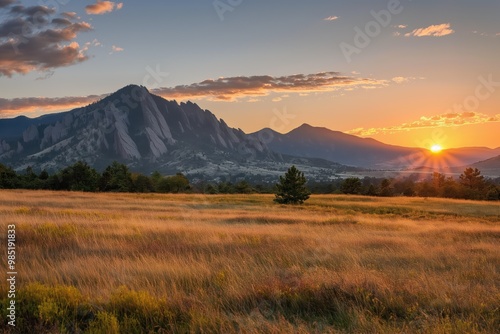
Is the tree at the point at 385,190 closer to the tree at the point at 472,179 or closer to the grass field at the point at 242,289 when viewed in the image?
the tree at the point at 472,179

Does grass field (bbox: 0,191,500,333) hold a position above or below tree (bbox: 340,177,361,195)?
above

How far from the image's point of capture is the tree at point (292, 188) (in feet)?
160

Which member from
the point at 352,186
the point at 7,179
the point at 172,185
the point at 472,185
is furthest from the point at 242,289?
the point at 472,185

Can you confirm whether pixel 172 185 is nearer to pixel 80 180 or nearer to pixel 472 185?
pixel 80 180

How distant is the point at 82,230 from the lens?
13.8 m

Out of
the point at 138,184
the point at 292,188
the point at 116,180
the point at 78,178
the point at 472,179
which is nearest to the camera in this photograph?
the point at 292,188

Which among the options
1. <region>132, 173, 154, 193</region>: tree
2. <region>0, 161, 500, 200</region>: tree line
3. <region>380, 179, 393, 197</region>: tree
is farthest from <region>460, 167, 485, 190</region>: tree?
<region>132, 173, 154, 193</region>: tree

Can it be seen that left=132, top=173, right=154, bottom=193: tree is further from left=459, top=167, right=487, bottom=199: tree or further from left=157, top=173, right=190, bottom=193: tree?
left=459, top=167, right=487, bottom=199: tree

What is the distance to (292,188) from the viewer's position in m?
49.3

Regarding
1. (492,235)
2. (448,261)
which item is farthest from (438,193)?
(448,261)

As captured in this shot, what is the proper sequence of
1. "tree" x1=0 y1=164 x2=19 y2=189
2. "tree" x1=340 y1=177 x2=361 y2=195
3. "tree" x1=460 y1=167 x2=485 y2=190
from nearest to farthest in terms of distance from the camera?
"tree" x1=0 y1=164 x2=19 y2=189, "tree" x1=340 y1=177 x2=361 y2=195, "tree" x1=460 y1=167 x2=485 y2=190

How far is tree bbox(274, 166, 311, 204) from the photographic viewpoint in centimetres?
4891

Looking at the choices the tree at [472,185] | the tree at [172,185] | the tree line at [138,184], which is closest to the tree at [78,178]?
the tree line at [138,184]

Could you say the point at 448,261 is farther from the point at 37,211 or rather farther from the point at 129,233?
the point at 37,211
